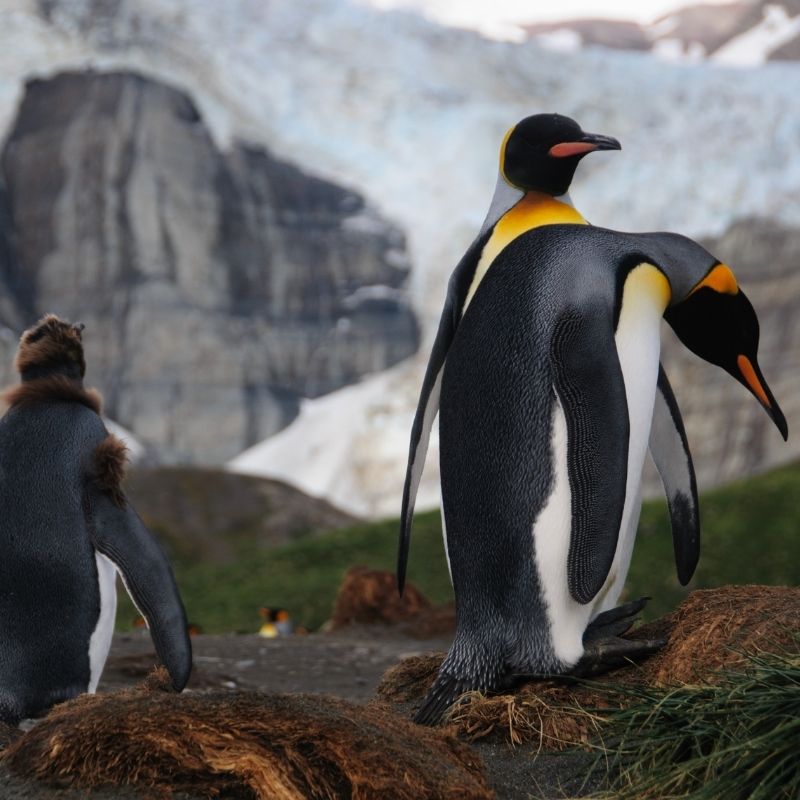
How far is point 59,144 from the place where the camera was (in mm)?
39375

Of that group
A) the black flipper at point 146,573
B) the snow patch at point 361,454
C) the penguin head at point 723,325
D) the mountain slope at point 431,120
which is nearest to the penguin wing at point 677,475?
the penguin head at point 723,325

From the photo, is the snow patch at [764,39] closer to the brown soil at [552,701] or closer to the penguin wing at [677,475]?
the penguin wing at [677,475]

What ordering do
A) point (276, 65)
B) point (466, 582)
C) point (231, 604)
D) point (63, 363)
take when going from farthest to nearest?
1. point (276, 65)
2. point (231, 604)
3. point (63, 363)
4. point (466, 582)

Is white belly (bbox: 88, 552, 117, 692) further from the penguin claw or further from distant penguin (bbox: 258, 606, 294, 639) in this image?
distant penguin (bbox: 258, 606, 294, 639)

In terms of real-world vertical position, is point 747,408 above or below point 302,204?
below

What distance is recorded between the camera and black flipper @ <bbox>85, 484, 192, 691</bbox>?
397 centimetres

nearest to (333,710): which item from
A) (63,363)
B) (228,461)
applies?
(63,363)

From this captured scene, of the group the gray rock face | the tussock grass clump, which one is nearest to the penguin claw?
the tussock grass clump

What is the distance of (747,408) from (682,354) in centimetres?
220

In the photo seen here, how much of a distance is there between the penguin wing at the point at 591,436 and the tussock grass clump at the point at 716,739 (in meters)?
0.60

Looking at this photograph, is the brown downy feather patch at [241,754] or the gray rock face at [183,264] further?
the gray rock face at [183,264]

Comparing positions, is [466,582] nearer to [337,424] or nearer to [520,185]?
[520,185]

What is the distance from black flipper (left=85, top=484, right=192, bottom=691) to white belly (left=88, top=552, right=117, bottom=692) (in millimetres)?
72

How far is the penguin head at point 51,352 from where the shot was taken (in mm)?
4414
